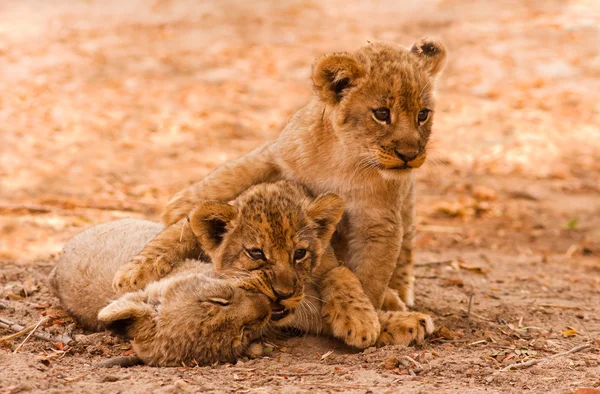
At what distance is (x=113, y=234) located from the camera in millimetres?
5730

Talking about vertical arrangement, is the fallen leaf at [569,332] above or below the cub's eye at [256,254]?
below

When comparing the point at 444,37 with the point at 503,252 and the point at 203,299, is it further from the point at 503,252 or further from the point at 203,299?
the point at 203,299

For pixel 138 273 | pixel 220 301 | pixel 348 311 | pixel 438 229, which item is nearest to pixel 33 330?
pixel 138 273

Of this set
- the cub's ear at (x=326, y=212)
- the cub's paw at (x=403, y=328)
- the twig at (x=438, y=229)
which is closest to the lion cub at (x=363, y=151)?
the cub's paw at (x=403, y=328)

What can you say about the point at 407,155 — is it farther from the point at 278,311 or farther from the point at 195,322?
the point at 195,322

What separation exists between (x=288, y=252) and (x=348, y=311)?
58 centimetres

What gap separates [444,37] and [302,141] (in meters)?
8.93

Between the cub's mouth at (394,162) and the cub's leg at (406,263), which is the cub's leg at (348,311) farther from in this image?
the cub's leg at (406,263)

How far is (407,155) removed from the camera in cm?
498

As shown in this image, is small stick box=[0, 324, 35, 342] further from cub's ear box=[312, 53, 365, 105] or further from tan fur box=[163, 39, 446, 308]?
cub's ear box=[312, 53, 365, 105]

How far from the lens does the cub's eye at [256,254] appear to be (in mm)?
4590

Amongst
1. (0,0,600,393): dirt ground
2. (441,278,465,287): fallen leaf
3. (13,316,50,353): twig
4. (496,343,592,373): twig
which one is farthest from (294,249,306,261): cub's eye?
(441,278,465,287): fallen leaf

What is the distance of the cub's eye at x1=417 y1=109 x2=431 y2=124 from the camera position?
521 centimetres

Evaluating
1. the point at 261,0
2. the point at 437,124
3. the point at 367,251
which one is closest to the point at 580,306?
the point at 367,251
